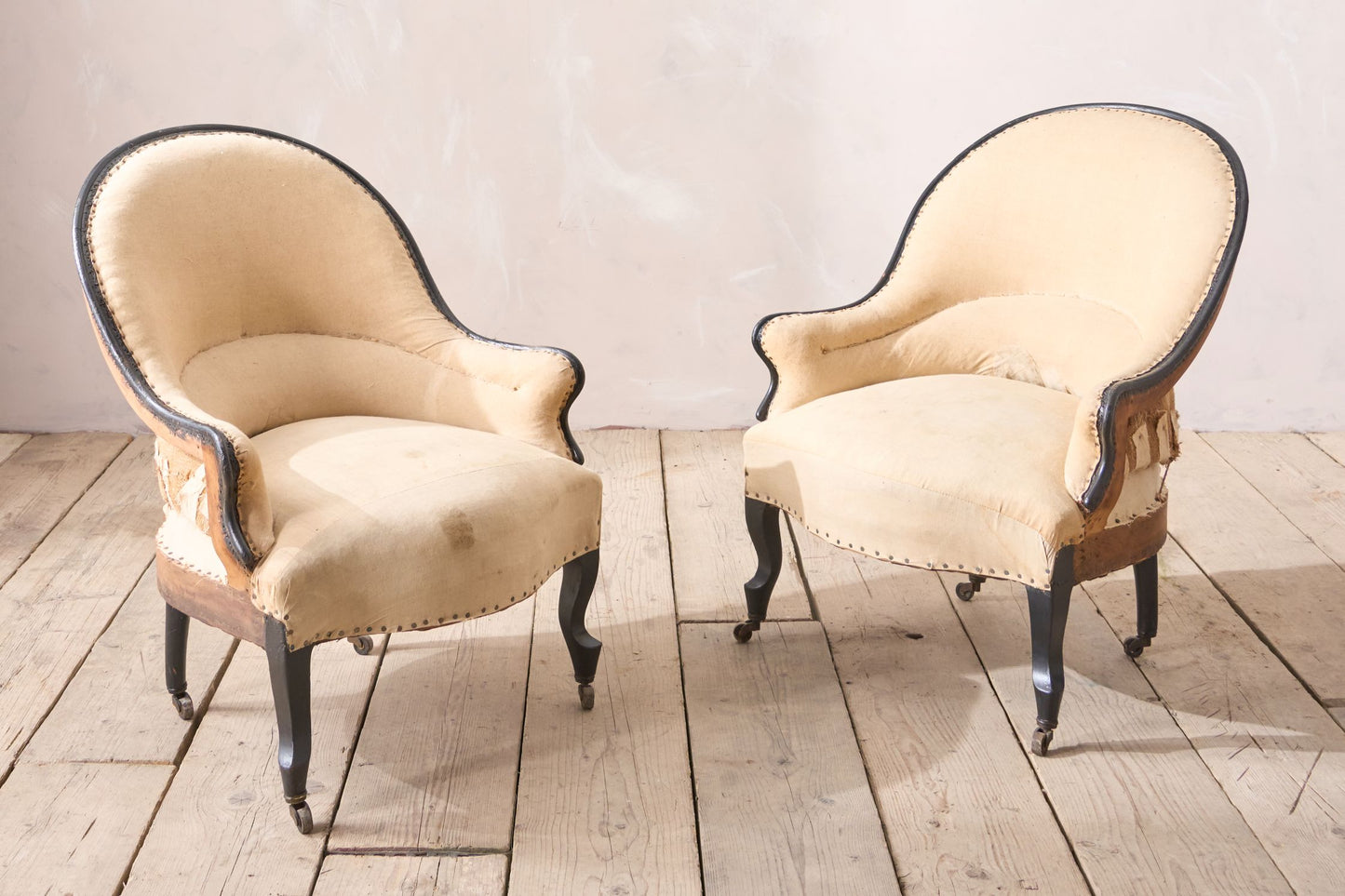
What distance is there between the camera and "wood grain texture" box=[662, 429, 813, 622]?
236 centimetres

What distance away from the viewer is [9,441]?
3193 millimetres

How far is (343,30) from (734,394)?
1384mm

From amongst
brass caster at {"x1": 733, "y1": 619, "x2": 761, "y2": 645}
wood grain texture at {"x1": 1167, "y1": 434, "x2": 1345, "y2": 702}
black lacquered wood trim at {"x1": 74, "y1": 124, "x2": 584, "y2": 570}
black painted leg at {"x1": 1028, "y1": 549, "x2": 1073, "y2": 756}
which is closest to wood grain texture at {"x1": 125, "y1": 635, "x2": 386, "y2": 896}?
black lacquered wood trim at {"x1": 74, "y1": 124, "x2": 584, "y2": 570}

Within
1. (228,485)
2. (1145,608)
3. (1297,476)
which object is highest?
(228,485)

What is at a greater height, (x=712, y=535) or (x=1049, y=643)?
(x=1049, y=643)

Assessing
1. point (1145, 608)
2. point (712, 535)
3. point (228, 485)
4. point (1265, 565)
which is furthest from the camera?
point (712, 535)

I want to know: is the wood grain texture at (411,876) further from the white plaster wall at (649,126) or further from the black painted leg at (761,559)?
the white plaster wall at (649,126)

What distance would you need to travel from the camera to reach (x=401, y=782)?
1799 mm

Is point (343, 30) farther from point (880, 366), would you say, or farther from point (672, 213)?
point (880, 366)

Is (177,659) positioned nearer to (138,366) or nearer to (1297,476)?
(138,366)

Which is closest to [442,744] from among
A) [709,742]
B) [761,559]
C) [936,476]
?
[709,742]

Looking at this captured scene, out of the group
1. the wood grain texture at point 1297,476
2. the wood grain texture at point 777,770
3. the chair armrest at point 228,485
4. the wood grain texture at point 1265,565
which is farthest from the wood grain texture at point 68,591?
the wood grain texture at point 1297,476

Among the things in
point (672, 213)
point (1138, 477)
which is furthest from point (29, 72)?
point (1138, 477)

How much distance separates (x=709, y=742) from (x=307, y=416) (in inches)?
34.1
